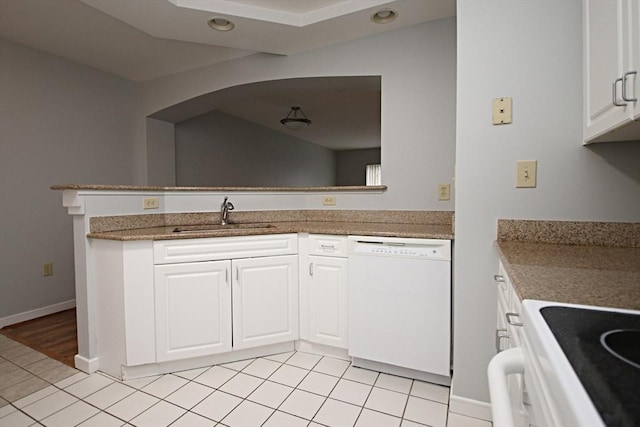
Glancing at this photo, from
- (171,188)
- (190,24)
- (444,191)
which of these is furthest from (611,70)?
(171,188)

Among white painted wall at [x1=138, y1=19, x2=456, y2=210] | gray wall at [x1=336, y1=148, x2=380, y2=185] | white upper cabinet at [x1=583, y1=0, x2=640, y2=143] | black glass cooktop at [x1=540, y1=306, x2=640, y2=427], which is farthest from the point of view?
gray wall at [x1=336, y1=148, x2=380, y2=185]

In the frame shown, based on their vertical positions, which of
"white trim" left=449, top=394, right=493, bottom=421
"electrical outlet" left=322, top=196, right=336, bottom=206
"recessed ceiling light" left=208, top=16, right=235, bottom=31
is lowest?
"white trim" left=449, top=394, right=493, bottom=421

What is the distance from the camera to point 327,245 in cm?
221

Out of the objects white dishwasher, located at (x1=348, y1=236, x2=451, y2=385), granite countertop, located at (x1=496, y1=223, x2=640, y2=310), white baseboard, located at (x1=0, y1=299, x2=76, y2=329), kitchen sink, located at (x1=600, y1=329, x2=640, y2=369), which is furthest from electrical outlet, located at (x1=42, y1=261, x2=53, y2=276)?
kitchen sink, located at (x1=600, y1=329, x2=640, y2=369)

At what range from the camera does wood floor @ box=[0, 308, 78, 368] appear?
7.93 ft

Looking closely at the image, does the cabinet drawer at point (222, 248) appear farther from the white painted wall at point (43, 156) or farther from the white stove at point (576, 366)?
the white painted wall at point (43, 156)

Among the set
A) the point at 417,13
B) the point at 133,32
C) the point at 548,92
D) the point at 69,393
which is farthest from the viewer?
the point at 133,32

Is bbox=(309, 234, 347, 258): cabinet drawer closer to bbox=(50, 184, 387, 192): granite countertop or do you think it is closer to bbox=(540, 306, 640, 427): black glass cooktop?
bbox=(50, 184, 387, 192): granite countertop

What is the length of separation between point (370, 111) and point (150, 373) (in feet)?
15.1

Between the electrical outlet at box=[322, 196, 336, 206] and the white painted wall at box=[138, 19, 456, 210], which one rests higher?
the white painted wall at box=[138, 19, 456, 210]

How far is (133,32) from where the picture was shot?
2793 mm

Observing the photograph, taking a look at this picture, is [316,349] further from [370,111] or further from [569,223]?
[370,111]

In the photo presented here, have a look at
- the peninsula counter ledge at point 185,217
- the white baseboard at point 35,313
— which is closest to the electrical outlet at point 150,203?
the peninsula counter ledge at point 185,217

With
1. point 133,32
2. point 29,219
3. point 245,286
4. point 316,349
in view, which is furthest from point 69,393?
point 133,32
